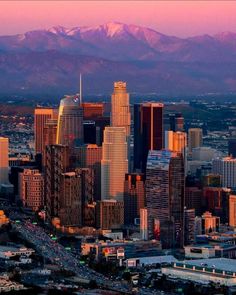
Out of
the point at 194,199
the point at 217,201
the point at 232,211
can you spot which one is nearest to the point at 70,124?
the point at 194,199

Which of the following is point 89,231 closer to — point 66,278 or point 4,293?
point 66,278

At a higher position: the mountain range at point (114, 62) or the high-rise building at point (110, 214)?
the mountain range at point (114, 62)

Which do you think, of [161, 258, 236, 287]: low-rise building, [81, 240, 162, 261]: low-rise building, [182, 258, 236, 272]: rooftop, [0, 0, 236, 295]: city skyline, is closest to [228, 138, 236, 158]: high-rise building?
[0, 0, 236, 295]: city skyline

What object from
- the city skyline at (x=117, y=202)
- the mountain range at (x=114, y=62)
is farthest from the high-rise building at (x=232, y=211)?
the mountain range at (x=114, y=62)

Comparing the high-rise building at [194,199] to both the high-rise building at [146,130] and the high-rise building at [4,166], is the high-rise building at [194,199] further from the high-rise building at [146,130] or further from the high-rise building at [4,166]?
the high-rise building at [4,166]

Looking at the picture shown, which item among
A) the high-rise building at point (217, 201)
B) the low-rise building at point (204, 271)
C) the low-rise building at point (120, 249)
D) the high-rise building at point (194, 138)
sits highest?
the high-rise building at point (194, 138)

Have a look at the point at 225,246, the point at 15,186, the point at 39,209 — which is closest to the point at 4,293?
the point at 225,246
